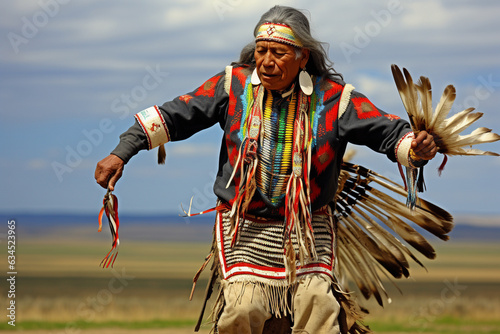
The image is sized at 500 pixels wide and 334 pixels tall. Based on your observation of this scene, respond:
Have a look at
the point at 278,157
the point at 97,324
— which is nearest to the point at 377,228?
the point at 278,157

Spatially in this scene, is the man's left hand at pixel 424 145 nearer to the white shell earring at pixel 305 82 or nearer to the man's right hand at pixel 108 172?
the white shell earring at pixel 305 82

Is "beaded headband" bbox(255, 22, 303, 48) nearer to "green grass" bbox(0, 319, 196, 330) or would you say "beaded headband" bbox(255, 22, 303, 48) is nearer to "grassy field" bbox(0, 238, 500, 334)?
"grassy field" bbox(0, 238, 500, 334)

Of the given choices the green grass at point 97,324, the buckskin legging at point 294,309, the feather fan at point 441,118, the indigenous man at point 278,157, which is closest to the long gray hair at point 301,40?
the indigenous man at point 278,157

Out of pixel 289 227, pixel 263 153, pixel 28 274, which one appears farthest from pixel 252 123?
pixel 28 274

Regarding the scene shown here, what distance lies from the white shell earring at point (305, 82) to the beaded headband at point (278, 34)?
166 mm

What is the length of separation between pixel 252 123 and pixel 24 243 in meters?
39.8

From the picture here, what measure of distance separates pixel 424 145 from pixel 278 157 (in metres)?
0.77

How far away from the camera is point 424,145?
17.2 ft

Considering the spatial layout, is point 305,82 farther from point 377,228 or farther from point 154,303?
point 154,303

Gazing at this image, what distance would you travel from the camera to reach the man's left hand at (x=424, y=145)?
17.2 ft

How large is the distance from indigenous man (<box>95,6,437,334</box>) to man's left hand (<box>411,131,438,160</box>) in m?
0.05

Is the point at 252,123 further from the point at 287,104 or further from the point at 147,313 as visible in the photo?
the point at 147,313

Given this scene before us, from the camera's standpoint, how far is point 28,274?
2775 cm

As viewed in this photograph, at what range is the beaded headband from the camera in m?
5.48
